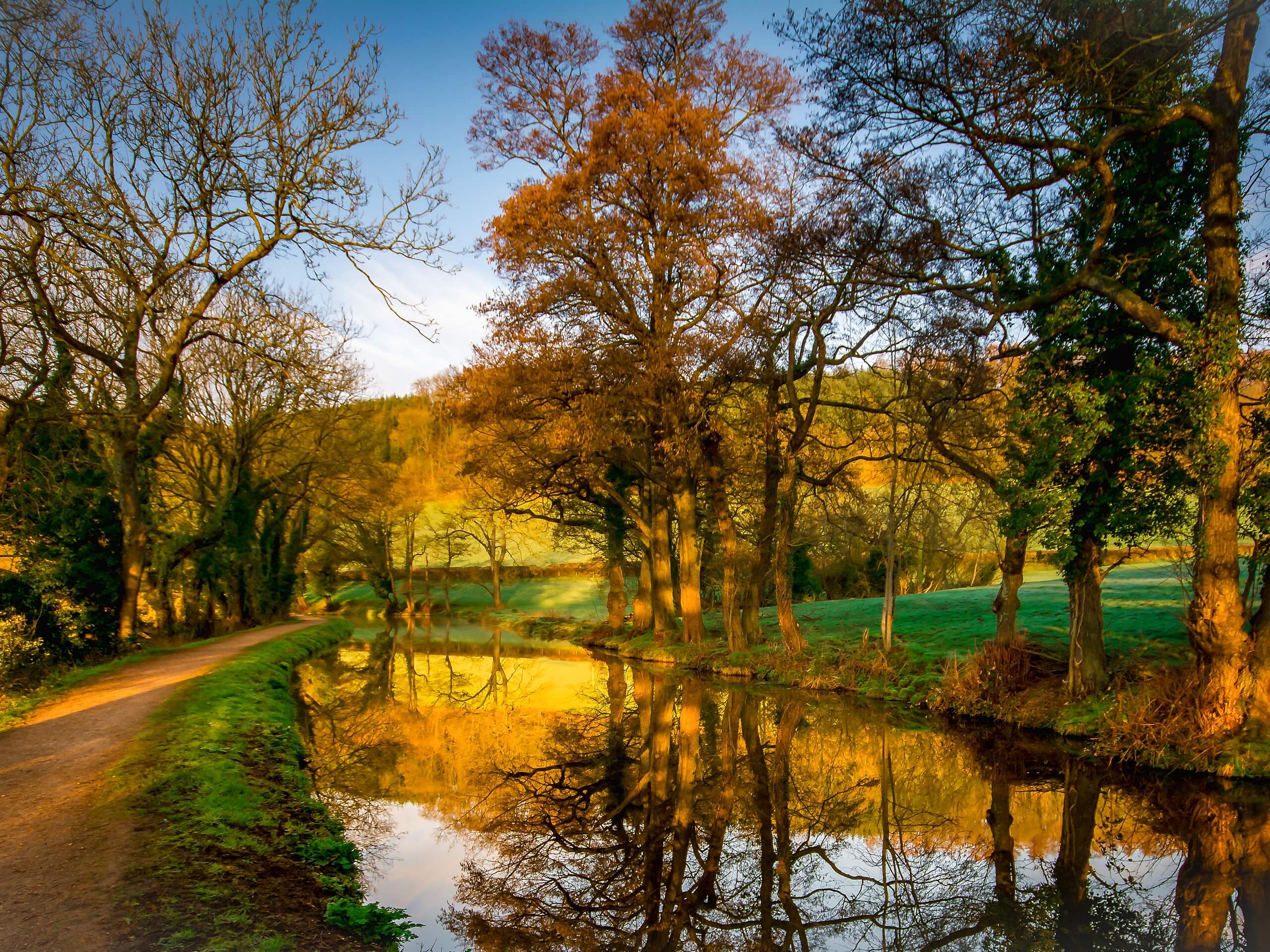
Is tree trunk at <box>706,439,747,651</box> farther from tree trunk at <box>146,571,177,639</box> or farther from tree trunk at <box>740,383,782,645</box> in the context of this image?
tree trunk at <box>146,571,177,639</box>

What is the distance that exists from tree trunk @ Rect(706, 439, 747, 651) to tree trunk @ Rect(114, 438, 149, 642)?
15.1m

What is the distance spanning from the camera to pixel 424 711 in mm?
16969

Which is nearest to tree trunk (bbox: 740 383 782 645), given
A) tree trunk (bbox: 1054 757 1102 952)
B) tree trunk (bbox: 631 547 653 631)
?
tree trunk (bbox: 631 547 653 631)

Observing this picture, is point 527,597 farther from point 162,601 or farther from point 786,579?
point 786,579

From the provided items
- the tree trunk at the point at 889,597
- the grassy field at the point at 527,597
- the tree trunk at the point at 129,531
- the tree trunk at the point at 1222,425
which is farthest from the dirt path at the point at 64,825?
the grassy field at the point at 527,597

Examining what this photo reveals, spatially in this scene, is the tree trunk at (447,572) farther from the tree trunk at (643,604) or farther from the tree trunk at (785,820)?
the tree trunk at (785,820)

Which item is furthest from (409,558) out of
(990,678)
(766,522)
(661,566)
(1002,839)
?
(1002,839)

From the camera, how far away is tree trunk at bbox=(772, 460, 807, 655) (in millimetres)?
20047

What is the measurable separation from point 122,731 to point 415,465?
41.8 m

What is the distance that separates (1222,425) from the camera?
11.1 metres

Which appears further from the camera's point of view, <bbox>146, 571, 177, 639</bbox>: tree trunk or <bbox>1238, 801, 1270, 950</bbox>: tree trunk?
<bbox>146, 571, 177, 639</bbox>: tree trunk

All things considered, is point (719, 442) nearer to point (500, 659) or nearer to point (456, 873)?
point (500, 659)

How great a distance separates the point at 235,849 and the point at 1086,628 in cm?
1346

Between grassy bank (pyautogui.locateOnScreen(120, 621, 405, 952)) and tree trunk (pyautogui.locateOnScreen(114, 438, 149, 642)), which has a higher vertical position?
tree trunk (pyautogui.locateOnScreen(114, 438, 149, 642))
